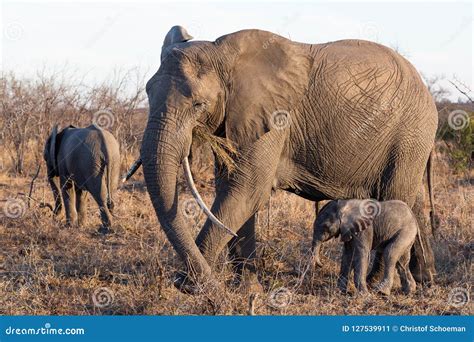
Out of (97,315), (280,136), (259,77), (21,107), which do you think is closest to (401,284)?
(280,136)

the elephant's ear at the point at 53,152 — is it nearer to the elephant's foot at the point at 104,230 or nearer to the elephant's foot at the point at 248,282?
the elephant's foot at the point at 104,230

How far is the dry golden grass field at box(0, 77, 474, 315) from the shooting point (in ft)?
18.8

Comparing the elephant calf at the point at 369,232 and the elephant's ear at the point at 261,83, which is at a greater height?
the elephant's ear at the point at 261,83

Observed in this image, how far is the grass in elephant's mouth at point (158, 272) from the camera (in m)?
5.73

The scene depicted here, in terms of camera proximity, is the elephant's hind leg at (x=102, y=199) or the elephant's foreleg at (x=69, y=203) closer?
the elephant's hind leg at (x=102, y=199)

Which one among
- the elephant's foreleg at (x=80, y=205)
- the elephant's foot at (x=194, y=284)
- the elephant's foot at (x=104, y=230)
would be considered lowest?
the elephant's foot at (x=194, y=284)

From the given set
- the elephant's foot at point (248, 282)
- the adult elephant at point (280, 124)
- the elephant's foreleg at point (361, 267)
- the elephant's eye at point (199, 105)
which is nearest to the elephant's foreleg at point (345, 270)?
the elephant's foreleg at point (361, 267)

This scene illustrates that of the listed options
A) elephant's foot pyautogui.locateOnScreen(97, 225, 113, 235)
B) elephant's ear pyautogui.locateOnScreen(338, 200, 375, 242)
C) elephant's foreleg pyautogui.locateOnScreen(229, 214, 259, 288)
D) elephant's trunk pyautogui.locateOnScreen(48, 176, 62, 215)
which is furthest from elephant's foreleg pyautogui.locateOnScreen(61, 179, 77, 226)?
elephant's ear pyautogui.locateOnScreen(338, 200, 375, 242)

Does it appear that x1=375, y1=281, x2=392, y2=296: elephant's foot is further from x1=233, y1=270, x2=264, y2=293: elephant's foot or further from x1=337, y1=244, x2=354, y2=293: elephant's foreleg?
x1=233, y1=270, x2=264, y2=293: elephant's foot

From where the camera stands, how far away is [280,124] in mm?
6293

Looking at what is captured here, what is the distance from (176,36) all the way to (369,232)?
2.24m

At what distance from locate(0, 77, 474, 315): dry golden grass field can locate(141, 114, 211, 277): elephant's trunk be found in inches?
9.9

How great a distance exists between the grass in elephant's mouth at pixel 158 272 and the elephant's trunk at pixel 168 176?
0.23m

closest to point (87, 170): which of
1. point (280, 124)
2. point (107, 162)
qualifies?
point (107, 162)
